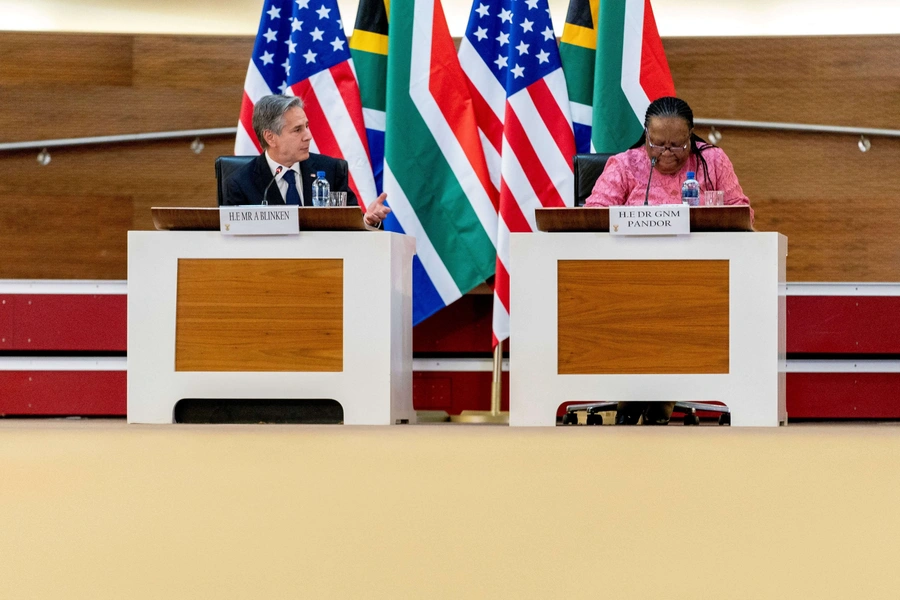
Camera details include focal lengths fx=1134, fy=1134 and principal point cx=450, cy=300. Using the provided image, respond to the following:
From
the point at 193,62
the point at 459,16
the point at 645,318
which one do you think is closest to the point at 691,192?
the point at 645,318

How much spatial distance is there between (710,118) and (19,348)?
3.35 metres

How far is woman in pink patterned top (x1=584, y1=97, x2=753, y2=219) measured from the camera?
393 cm

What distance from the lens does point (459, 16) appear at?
5.59 m

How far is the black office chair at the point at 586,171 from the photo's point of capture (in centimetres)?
423

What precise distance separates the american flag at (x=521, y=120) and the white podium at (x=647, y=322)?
3.82ft

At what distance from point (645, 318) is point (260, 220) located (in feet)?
4.11

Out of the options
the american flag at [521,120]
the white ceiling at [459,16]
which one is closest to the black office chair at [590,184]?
the american flag at [521,120]

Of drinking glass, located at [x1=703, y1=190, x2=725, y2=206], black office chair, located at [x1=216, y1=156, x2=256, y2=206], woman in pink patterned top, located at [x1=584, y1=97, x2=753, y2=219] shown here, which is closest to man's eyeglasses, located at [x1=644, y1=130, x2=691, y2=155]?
woman in pink patterned top, located at [x1=584, y1=97, x2=753, y2=219]

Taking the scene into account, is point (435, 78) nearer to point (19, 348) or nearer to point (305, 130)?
point (305, 130)

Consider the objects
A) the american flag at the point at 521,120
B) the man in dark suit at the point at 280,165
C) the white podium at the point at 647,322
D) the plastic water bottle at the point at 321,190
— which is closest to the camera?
the white podium at the point at 647,322

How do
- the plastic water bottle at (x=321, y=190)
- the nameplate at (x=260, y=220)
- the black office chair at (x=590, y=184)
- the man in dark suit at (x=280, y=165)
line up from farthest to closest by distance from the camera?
the black office chair at (x=590, y=184), the man in dark suit at (x=280, y=165), the plastic water bottle at (x=321, y=190), the nameplate at (x=260, y=220)

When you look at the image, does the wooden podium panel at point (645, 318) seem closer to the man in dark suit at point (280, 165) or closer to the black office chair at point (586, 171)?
the black office chair at point (586, 171)

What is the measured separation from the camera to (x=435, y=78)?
4.88 m

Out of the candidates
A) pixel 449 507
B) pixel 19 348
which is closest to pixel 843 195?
pixel 19 348
